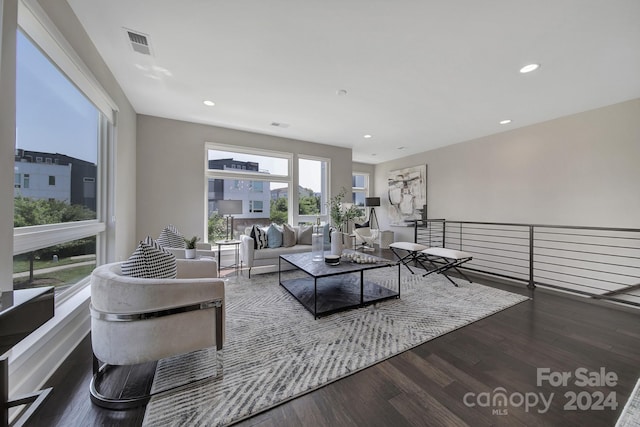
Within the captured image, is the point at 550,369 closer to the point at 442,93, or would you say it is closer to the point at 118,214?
the point at 442,93

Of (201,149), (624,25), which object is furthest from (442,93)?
(201,149)

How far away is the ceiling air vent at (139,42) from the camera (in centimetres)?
214

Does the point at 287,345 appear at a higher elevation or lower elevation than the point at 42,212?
lower

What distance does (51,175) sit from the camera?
1.89 meters

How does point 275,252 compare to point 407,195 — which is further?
point 407,195

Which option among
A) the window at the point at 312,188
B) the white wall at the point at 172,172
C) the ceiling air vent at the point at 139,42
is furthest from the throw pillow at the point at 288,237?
the ceiling air vent at the point at 139,42

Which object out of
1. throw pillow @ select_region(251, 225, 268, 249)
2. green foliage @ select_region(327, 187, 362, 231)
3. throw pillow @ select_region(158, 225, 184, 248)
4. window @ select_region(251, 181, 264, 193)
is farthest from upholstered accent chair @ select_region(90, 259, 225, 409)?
window @ select_region(251, 181, 264, 193)

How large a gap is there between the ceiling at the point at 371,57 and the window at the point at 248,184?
3.15ft

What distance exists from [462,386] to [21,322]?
2.19 metres

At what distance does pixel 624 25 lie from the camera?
6.19ft

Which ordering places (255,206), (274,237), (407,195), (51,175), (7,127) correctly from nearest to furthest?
(7,127) < (51,175) < (274,237) < (255,206) < (407,195)

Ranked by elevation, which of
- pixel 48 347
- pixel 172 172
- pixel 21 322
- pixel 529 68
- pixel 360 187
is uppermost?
pixel 529 68

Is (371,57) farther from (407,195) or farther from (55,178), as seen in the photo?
(407,195)

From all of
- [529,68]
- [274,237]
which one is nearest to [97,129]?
[274,237]
